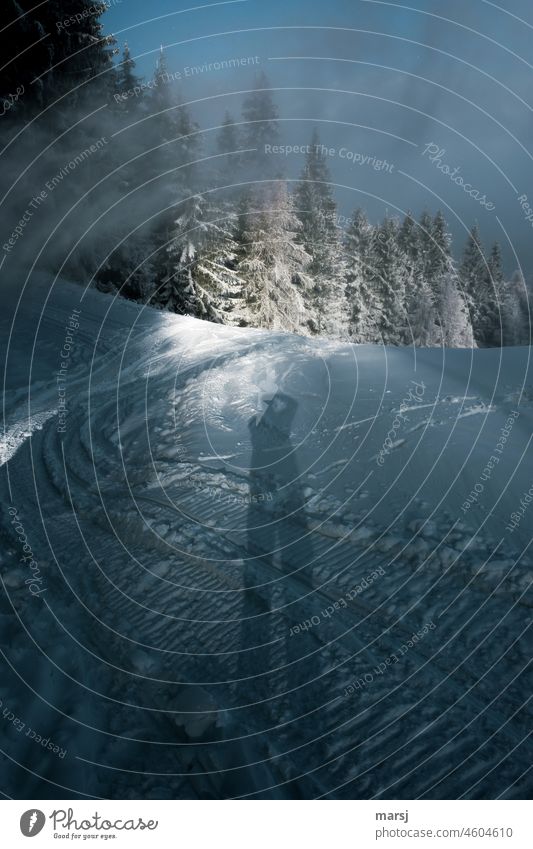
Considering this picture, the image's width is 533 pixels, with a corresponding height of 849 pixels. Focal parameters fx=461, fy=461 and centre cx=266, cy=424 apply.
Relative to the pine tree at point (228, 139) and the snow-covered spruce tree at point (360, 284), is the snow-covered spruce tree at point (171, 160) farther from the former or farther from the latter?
the snow-covered spruce tree at point (360, 284)

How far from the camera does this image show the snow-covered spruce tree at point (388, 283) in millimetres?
31766

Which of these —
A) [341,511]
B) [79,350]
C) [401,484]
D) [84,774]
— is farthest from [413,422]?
[79,350]

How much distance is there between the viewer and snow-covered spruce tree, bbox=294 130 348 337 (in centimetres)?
2689

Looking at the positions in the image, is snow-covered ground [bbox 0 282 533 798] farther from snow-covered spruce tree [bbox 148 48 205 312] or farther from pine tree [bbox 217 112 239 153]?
pine tree [bbox 217 112 239 153]

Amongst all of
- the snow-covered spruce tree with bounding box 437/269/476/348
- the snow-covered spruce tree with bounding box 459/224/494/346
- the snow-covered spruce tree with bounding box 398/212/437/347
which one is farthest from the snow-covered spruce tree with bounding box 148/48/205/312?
the snow-covered spruce tree with bounding box 459/224/494/346

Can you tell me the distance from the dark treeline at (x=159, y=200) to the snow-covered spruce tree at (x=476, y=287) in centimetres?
1064

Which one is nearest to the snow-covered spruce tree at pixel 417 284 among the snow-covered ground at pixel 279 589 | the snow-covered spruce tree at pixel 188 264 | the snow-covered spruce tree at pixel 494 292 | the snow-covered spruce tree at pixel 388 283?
the snow-covered spruce tree at pixel 388 283

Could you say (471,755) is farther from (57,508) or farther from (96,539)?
(57,508)

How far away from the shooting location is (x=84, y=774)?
2764 mm

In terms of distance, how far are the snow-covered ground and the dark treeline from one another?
44.9ft

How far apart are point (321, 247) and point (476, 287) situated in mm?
20187

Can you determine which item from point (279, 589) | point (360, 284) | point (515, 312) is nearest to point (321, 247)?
point (360, 284)

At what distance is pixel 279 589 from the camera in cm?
409

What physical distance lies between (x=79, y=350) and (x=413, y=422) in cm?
856
